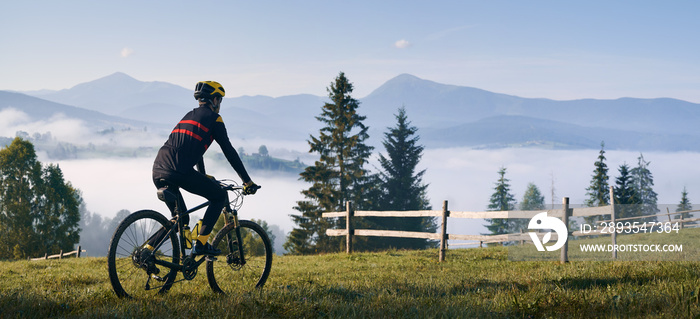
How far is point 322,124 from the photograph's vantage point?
4409cm

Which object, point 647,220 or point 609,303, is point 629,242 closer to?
point 647,220

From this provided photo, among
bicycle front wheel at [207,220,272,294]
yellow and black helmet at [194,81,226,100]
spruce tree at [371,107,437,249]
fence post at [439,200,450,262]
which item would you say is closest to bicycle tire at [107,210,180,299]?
bicycle front wheel at [207,220,272,294]

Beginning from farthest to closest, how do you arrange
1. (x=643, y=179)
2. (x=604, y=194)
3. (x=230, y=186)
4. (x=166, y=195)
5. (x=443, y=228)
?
(x=643, y=179), (x=604, y=194), (x=443, y=228), (x=230, y=186), (x=166, y=195)

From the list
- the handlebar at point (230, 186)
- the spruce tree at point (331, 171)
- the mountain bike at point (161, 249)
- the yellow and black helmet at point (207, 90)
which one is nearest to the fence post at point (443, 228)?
the mountain bike at point (161, 249)

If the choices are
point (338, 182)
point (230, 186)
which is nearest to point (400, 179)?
point (338, 182)

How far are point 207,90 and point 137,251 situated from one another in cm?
187

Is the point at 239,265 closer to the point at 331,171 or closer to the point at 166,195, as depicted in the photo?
the point at 166,195

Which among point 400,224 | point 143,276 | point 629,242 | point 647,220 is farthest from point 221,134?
point 400,224

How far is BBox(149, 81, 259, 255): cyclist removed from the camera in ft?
18.3

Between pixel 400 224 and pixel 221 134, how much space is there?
43.5 meters

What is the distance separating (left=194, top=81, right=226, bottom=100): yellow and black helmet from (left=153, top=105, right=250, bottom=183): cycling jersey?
0.23 m

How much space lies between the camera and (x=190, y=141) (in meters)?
5.59

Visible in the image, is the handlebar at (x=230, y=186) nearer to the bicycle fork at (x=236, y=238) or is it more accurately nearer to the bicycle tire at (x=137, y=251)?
the bicycle fork at (x=236, y=238)

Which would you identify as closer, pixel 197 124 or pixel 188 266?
pixel 197 124
